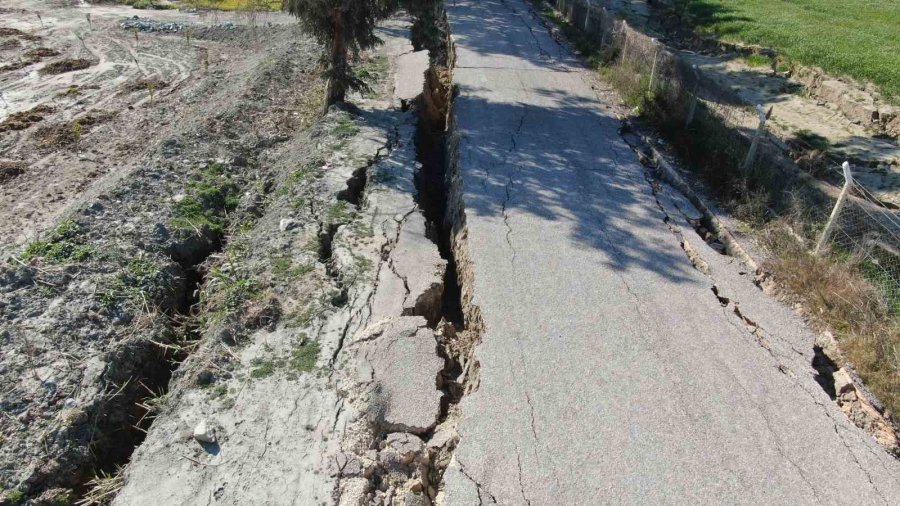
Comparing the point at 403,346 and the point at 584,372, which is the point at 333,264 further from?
the point at 584,372

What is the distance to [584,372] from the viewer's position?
14.7 feet

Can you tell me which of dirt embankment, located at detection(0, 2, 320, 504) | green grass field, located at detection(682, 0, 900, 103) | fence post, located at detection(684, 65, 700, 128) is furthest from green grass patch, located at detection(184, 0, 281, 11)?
fence post, located at detection(684, 65, 700, 128)

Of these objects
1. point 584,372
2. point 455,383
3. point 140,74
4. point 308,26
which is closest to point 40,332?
point 455,383

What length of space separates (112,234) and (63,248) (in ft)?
1.59

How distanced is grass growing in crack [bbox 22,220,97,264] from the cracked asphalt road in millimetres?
3728

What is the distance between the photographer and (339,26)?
904 cm

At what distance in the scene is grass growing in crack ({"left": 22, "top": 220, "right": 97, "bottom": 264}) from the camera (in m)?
5.60

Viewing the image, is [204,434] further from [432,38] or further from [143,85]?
[432,38]

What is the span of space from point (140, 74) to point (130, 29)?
213 inches

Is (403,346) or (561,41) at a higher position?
(561,41)

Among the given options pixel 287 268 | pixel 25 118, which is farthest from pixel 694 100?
pixel 25 118

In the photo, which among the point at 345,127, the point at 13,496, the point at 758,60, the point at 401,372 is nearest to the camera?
the point at 13,496

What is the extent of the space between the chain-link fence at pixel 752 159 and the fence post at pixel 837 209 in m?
0.01

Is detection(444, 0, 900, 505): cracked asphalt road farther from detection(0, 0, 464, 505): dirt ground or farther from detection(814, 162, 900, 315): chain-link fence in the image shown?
detection(814, 162, 900, 315): chain-link fence
